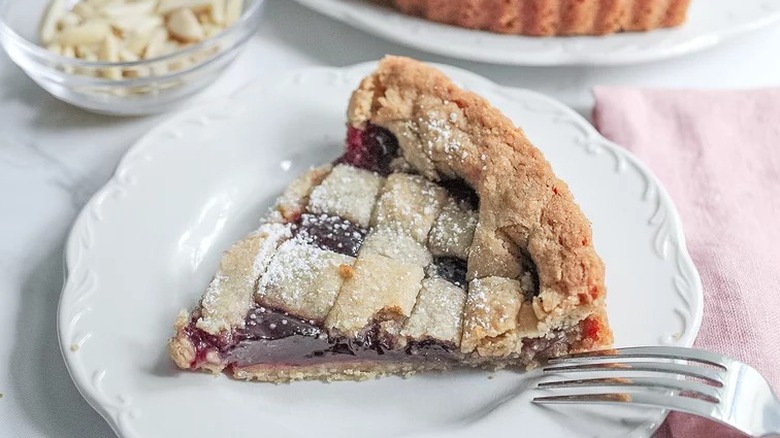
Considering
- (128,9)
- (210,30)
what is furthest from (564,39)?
(128,9)

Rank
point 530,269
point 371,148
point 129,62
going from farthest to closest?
point 129,62
point 371,148
point 530,269

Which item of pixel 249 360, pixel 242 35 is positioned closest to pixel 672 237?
pixel 249 360

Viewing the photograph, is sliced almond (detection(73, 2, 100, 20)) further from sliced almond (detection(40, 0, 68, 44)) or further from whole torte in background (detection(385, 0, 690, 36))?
whole torte in background (detection(385, 0, 690, 36))

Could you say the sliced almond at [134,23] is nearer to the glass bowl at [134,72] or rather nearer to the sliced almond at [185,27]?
the sliced almond at [185,27]

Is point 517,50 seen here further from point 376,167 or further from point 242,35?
point 242,35

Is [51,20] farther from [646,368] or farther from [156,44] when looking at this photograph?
[646,368]
